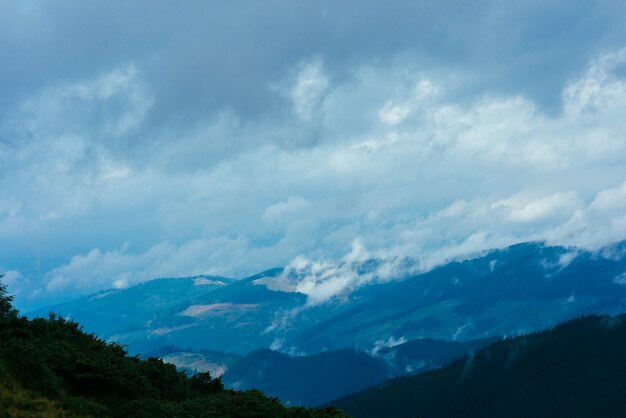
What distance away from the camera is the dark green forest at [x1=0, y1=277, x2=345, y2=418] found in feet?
133

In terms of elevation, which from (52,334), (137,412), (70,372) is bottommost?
(137,412)

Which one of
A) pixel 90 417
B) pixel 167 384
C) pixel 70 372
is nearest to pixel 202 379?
pixel 167 384

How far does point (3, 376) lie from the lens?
40.7 m

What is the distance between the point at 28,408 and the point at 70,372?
27.8 feet

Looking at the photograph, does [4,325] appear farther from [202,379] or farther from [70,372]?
[202,379]

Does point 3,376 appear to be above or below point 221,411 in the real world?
above

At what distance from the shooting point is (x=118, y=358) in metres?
53.9

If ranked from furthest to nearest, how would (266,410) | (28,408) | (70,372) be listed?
(266,410) → (70,372) → (28,408)

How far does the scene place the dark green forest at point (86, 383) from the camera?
40672 mm

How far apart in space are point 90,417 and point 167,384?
1494cm

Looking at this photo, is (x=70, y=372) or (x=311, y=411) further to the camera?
(x=311, y=411)

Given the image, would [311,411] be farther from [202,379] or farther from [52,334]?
[52,334]

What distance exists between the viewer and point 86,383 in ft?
152

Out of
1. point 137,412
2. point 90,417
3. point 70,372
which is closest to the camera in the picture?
point 90,417
